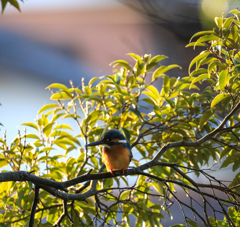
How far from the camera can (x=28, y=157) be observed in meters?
1.49

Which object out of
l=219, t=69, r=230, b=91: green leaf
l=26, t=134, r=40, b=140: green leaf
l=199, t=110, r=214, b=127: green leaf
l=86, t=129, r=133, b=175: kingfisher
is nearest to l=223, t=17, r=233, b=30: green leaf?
l=219, t=69, r=230, b=91: green leaf

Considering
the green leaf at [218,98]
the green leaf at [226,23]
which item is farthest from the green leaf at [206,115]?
the green leaf at [226,23]

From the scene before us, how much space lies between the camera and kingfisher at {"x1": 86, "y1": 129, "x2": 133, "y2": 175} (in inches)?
45.1

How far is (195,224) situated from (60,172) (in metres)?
0.72

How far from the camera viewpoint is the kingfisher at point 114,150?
Answer: 1146mm

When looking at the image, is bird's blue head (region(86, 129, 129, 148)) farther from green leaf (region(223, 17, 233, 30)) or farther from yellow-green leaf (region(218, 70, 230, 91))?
green leaf (region(223, 17, 233, 30))

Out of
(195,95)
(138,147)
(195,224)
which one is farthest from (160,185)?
(195,95)

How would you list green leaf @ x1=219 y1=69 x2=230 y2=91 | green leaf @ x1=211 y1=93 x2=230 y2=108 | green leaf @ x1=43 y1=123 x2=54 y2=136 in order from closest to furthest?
green leaf @ x1=219 y1=69 x2=230 y2=91
green leaf @ x1=211 y1=93 x2=230 y2=108
green leaf @ x1=43 y1=123 x2=54 y2=136

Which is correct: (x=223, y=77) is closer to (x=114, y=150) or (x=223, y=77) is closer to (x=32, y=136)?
(x=114, y=150)

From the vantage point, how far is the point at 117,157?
3.76 feet

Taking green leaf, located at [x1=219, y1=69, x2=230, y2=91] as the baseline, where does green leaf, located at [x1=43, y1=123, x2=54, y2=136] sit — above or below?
above

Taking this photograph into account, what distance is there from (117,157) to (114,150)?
→ 0.13 feet

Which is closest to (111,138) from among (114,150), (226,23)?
(114,150)

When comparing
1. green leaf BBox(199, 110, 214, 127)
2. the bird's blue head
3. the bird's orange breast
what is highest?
green leaf BBox(199, 110, 214, 127)
